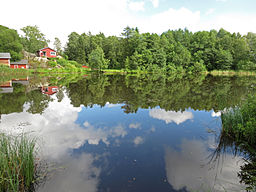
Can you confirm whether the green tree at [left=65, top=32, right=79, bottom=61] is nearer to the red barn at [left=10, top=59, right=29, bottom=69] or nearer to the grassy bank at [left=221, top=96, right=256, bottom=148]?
the red barn at [left=10, top=59, right=29, bottom=69]

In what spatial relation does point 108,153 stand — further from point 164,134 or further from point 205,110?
point 205,110

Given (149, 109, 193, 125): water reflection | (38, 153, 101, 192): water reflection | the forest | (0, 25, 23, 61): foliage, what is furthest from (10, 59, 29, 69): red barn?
(38, 153, 101, 192): water reflection

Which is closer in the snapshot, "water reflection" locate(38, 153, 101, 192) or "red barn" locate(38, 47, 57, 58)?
"water reflection" locate(38, 153, 101, 192)

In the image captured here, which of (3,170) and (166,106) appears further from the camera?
(166,106)

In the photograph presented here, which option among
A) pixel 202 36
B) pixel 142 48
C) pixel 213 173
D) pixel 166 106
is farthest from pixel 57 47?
pixel 213 173

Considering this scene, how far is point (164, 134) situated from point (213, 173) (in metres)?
2.53

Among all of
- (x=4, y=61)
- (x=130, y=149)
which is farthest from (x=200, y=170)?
(x=4, y=61)

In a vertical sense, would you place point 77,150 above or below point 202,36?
below

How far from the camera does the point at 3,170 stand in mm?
3223

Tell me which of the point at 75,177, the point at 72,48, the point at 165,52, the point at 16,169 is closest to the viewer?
the point at 16,169

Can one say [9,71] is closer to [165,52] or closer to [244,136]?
[244,136]

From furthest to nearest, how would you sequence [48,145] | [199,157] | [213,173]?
[48,145] → [199,157] → [213,173]

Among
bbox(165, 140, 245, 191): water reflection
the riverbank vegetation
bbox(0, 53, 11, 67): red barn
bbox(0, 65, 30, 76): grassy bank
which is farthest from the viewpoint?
bbox(0, 53, 11, 67): red barn

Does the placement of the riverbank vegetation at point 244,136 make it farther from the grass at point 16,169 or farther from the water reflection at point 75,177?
the grass at point 16,169
